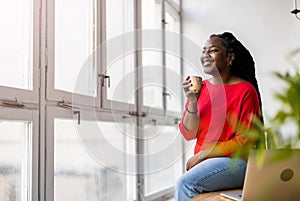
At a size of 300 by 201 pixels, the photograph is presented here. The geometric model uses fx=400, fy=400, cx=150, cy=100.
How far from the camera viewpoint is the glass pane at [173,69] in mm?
3953

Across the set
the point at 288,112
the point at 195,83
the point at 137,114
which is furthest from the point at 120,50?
the point at 288,112

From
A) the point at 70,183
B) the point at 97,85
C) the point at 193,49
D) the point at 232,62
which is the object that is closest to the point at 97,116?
the point at 97,85

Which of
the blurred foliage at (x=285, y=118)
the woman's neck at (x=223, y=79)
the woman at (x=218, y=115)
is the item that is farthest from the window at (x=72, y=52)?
the blurred foliage at (x=285, y=118)

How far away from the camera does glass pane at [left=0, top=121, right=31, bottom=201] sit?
5.71 feet

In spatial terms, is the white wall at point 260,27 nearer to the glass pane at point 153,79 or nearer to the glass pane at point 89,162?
the glass pane at point 153,79

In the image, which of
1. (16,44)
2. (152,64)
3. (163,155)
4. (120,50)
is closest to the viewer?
(16,44)

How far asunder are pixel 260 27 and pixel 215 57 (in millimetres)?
2238

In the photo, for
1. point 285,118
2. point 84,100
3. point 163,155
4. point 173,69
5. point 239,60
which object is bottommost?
point 163,155

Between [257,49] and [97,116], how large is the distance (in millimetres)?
2062

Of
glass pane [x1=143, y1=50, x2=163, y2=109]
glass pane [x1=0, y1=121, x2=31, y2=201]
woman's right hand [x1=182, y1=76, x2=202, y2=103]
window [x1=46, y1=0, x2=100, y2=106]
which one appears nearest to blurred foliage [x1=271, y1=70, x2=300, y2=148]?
woman's right hand [x1=182, y1=76, x2=202, y2=103]

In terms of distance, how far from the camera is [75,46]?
91.2 inches

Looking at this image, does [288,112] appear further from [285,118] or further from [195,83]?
[195,83]

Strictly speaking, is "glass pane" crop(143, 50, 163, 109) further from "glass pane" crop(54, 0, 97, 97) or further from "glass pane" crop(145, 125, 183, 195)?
"glass pane" crop(54, 0, 97, 97)

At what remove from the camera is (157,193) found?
3.66 m
